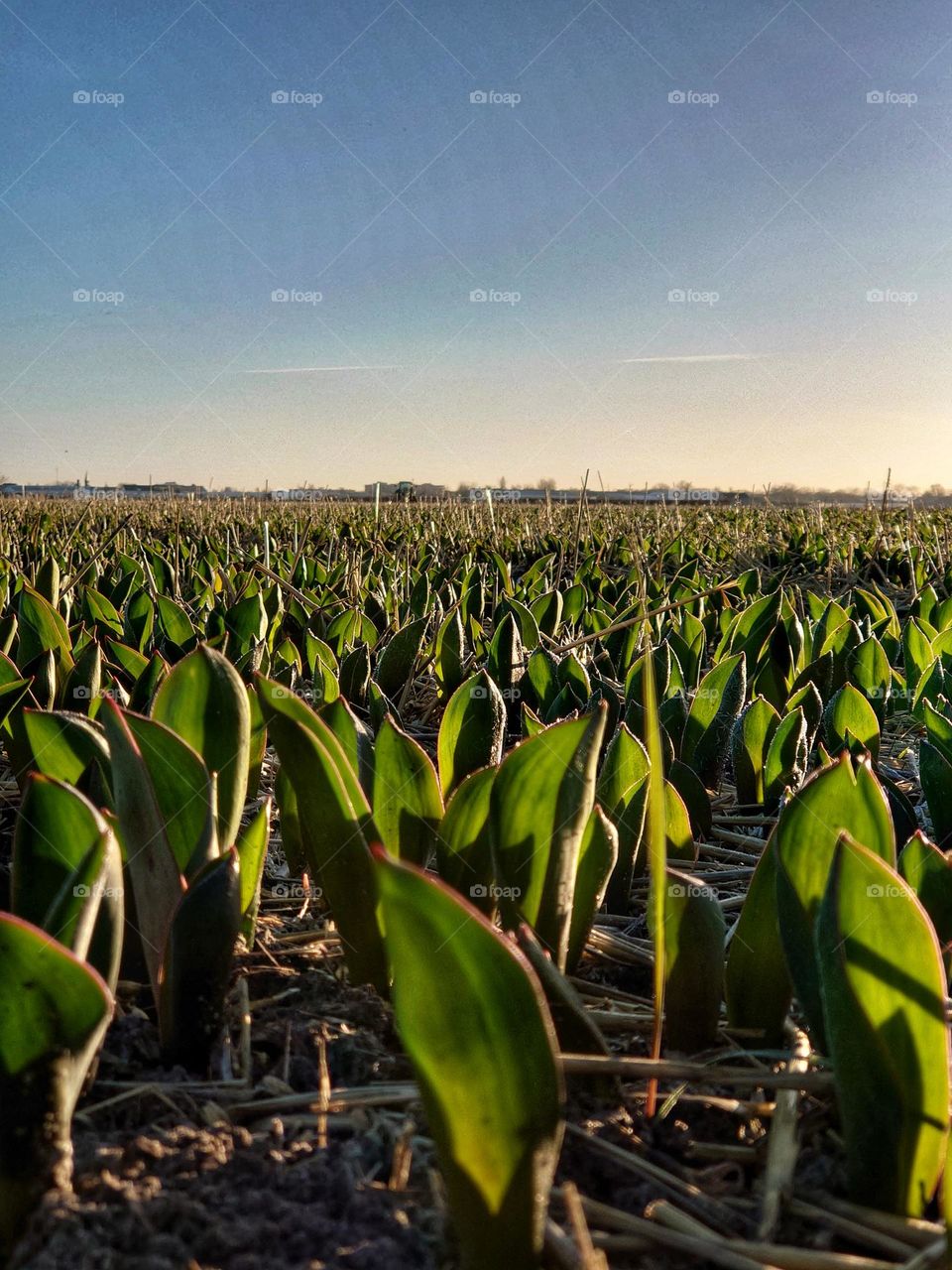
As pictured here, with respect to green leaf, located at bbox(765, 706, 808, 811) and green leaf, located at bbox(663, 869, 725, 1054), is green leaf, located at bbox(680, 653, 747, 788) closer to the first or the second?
green leaf, located at bbox(765, 706, 808, 811)

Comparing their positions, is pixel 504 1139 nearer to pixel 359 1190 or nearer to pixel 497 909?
pixel 359 1190

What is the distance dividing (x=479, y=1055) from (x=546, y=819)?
18.7 inches

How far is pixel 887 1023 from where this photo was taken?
0.93 metres

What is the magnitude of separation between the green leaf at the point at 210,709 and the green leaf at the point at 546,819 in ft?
1.44

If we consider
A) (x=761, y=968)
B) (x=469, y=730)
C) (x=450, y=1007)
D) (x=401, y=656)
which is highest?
(x=401, y=656)

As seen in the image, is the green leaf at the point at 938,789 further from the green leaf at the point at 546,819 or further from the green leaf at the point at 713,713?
the green leaf at the point at 546,819

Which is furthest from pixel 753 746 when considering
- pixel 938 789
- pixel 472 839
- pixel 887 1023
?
pixel 887 1023

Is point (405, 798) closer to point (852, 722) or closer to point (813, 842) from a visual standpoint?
point (813, 842)

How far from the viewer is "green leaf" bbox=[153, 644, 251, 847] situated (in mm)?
1477

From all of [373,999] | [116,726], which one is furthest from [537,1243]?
[116,726]

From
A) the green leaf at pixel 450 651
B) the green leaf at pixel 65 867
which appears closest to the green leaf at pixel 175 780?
the green leaf at pixel 65 867

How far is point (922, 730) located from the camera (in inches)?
127

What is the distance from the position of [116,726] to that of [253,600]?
80.8 inches

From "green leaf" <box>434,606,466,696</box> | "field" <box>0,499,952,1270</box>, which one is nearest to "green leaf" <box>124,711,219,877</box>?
"field" <box>0,499,952,1270</box>
